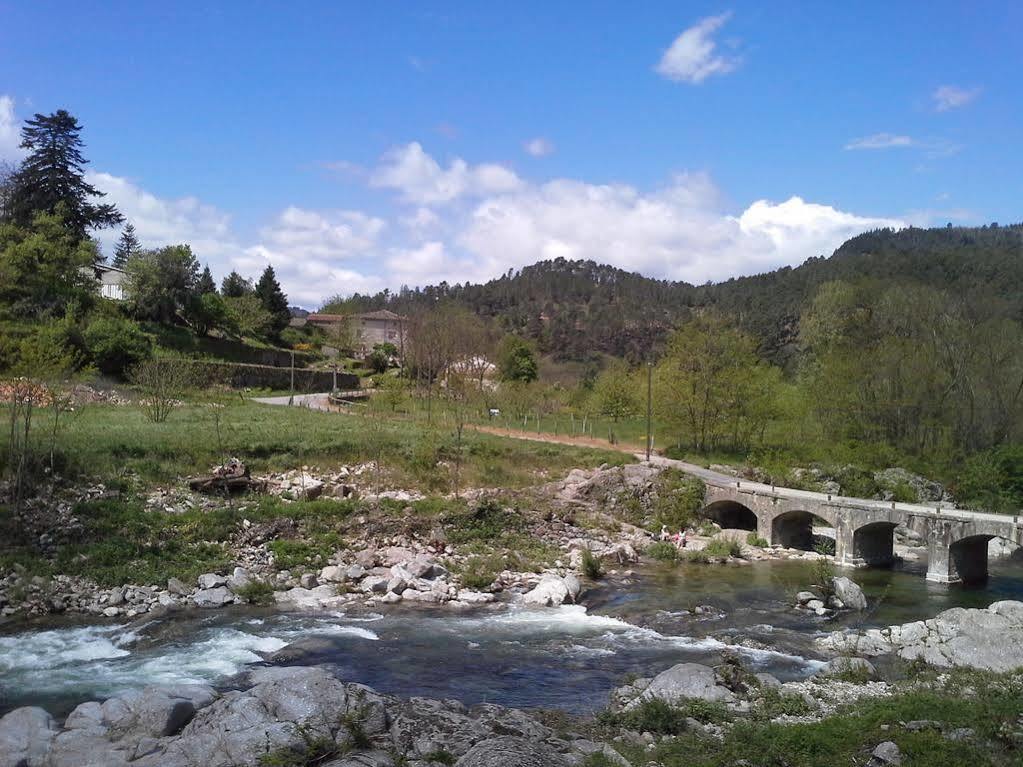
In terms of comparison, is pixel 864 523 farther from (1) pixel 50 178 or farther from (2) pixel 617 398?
(1) pixel 50 178

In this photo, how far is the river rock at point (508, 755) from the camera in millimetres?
11039

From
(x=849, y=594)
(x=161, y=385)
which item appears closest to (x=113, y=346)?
(x=161, y=385)

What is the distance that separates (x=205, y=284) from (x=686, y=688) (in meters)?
73.3

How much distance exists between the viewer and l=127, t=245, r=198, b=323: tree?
6556cm

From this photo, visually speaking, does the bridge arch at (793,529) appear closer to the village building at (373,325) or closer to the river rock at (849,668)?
the river rock at (849,668)

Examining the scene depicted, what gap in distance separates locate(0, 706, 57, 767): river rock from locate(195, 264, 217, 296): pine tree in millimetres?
65555

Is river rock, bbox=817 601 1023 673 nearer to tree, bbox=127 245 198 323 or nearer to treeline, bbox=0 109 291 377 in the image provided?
treeline, bbox=0 109 291 377

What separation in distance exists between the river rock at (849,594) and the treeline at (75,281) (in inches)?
1531

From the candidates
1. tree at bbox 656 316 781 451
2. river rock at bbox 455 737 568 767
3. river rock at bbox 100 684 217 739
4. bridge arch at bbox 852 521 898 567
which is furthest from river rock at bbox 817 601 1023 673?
tree at bbox 656 316 781 451

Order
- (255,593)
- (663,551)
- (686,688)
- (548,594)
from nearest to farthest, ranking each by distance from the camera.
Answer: (686,688) < (255,593) < (548,594) < (663,551)

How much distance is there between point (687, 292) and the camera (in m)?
156

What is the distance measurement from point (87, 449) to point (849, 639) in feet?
89.6

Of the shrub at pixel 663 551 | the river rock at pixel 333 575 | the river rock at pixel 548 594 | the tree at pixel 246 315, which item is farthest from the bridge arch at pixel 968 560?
the tree at pixel 246 315

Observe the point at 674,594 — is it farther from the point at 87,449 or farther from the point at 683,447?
the point at 683,447
